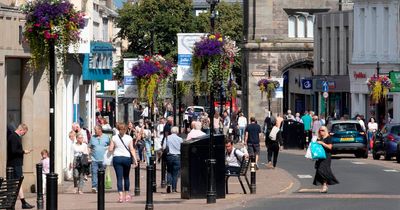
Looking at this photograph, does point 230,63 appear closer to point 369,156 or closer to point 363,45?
point 369,156

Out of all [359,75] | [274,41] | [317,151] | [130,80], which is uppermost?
[274,41]

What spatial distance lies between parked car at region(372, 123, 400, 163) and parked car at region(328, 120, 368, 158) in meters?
0.53

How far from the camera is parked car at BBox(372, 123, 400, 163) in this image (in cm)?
5253

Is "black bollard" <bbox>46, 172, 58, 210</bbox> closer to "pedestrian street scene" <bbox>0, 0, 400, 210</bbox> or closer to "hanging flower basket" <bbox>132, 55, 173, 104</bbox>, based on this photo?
"pedestrian street scene" <bbox>0, 0, 400, 210</bbox>

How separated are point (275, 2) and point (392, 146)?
4770 cm

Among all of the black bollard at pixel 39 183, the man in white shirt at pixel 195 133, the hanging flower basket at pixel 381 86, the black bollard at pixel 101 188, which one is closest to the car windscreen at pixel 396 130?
the hanging flower basket at pixel 381 86

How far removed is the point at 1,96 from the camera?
31000 millimetres

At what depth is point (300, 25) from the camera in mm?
101750

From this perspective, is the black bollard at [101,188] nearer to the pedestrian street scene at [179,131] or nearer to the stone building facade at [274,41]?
the pedestrian street scene at [179,131]

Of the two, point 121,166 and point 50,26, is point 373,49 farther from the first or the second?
point 50,26

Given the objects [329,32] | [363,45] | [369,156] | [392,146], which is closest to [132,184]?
[392,146]

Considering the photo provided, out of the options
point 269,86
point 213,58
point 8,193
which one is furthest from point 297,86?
point 8,193

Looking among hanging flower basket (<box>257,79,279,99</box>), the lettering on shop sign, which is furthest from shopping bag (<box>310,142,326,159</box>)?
hanging flower basket (<box>257,79,279,99</box>)

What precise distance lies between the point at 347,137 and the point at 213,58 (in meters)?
22.2
